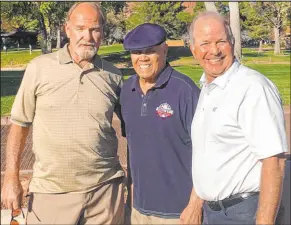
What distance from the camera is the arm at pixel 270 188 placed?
202cm

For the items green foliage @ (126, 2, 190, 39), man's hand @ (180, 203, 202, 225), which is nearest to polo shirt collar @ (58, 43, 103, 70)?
man's hand @ (180, 203, 202, 225)

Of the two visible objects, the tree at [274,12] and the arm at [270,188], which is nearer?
the arm at [270,188]

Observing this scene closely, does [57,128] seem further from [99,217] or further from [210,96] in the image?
[210,96]

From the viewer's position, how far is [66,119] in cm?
281

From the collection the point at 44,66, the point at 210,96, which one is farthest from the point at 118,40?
the point at 210,96

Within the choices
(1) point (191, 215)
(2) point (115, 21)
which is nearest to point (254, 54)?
(2) point (115, 21)

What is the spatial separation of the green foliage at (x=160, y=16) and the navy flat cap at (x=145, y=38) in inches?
298

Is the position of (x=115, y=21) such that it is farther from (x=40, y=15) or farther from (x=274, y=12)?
(x=274, y=12)

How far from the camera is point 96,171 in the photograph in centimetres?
292

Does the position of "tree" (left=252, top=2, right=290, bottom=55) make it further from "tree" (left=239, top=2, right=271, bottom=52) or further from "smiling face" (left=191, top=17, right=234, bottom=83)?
"smiling face" (left=191, top=17, right=234, bottom=83)

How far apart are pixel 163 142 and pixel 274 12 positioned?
835cm

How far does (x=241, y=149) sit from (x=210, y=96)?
30cm

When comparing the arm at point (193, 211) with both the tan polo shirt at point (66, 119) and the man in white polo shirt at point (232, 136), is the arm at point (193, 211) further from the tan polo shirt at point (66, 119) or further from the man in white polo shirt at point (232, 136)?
the tan polo shirt at point (66, 119)

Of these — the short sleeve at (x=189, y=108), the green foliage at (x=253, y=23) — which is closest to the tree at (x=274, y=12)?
the green foliage at (x=253, y=23)
